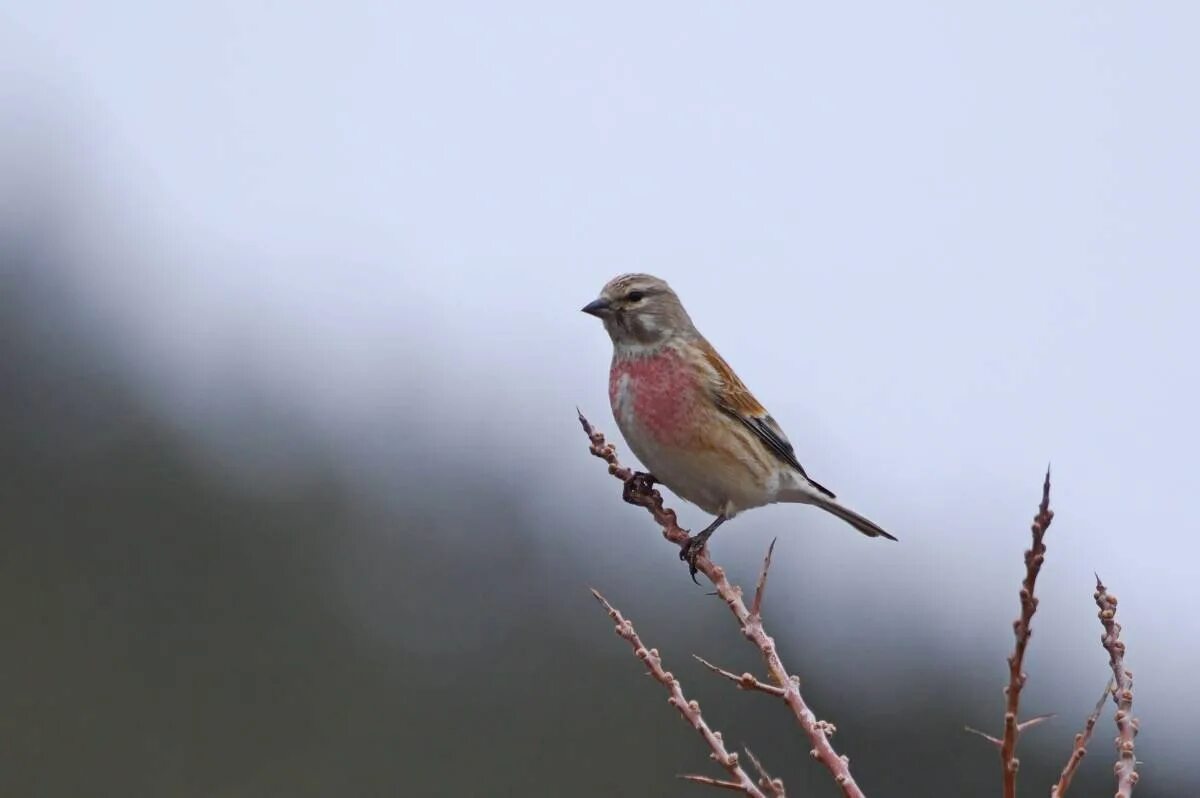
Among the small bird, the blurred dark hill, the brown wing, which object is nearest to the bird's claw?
the small bird

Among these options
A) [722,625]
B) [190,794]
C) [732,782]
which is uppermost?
[722,625]

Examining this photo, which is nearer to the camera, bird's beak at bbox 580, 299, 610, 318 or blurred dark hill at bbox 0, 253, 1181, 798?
bird's beak at bbox 580, 299, 610, 318

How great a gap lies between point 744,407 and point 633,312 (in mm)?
543

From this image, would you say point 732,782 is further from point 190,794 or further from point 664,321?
point 190,794

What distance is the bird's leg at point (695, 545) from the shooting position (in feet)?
15.5

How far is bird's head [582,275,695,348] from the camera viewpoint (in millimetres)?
6449

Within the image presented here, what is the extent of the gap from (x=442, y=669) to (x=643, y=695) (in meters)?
2.05

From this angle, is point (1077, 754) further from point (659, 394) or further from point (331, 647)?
point (331, 647)

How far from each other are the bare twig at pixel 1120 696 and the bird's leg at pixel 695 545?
1.07m

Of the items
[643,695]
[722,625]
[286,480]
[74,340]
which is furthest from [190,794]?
[74,340]

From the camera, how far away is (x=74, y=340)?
22.3 m

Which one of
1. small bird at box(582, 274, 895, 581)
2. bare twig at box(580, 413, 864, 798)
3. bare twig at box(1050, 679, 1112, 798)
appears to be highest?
small bird at box(582, 274, 895, 581)

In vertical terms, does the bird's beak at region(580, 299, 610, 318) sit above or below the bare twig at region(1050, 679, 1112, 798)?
above

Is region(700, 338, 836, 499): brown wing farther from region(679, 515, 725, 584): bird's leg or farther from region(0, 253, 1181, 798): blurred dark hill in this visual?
region(0, 253, 1181, 798): blurred dark hill
